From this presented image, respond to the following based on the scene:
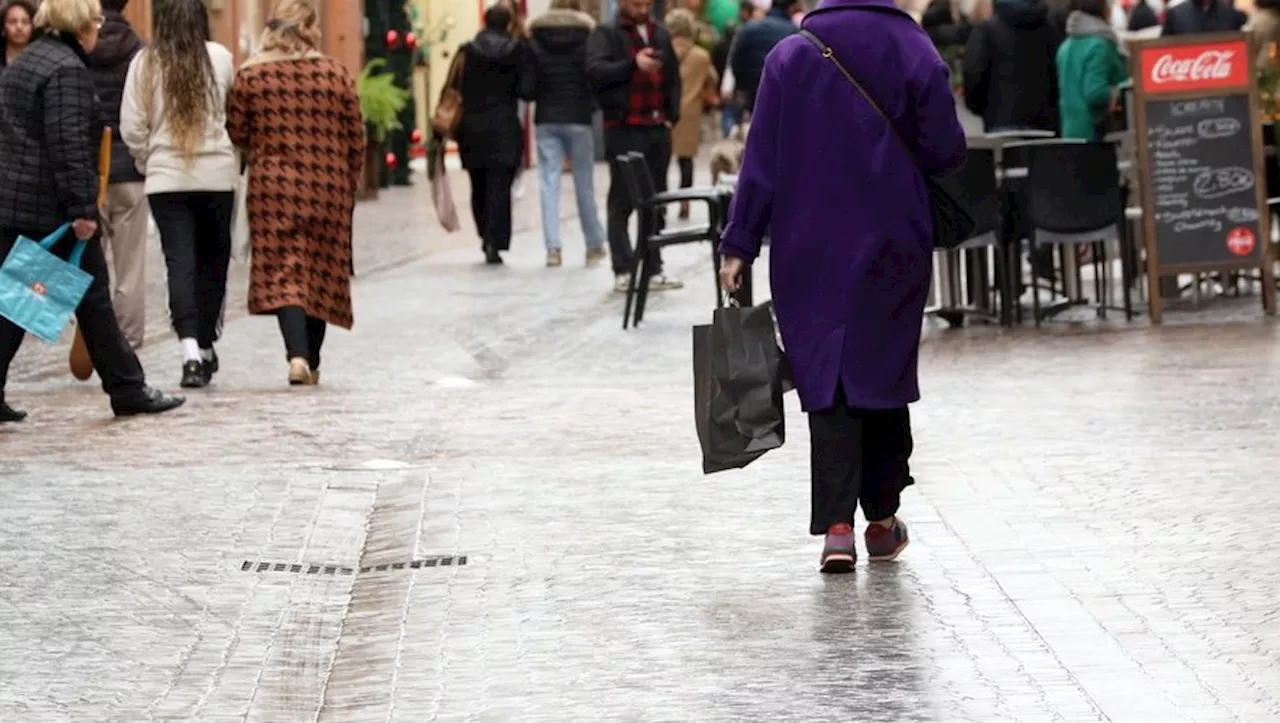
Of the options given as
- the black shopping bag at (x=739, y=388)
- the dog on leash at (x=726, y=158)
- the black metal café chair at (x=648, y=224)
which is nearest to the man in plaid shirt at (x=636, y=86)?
the black metal café chair at (x=648, y=224)

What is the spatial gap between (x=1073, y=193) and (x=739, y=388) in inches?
307

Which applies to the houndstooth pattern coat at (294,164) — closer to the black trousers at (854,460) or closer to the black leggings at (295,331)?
the black leggings at (295,331)

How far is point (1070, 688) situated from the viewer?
20.9 feet

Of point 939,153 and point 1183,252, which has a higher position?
point 939,153

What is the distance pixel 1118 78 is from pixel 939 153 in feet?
34.3

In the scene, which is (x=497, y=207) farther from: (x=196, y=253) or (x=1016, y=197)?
(x=196, y=253)

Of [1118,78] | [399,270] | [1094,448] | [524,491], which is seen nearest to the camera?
[524,491]

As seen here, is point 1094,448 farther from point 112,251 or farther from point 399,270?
point 399,270

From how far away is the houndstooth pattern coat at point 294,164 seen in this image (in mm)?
13078

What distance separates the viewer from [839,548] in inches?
311

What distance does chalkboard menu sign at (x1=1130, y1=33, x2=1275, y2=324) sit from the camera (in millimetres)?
15484

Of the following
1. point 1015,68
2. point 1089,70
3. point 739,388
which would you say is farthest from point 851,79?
point 1015,68

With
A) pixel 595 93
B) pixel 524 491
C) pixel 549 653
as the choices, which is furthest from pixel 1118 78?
pixel 549 653

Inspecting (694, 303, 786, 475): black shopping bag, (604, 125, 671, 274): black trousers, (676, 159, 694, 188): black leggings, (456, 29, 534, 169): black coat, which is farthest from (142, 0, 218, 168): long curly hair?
(676, 159, 694, 188): black leggings
